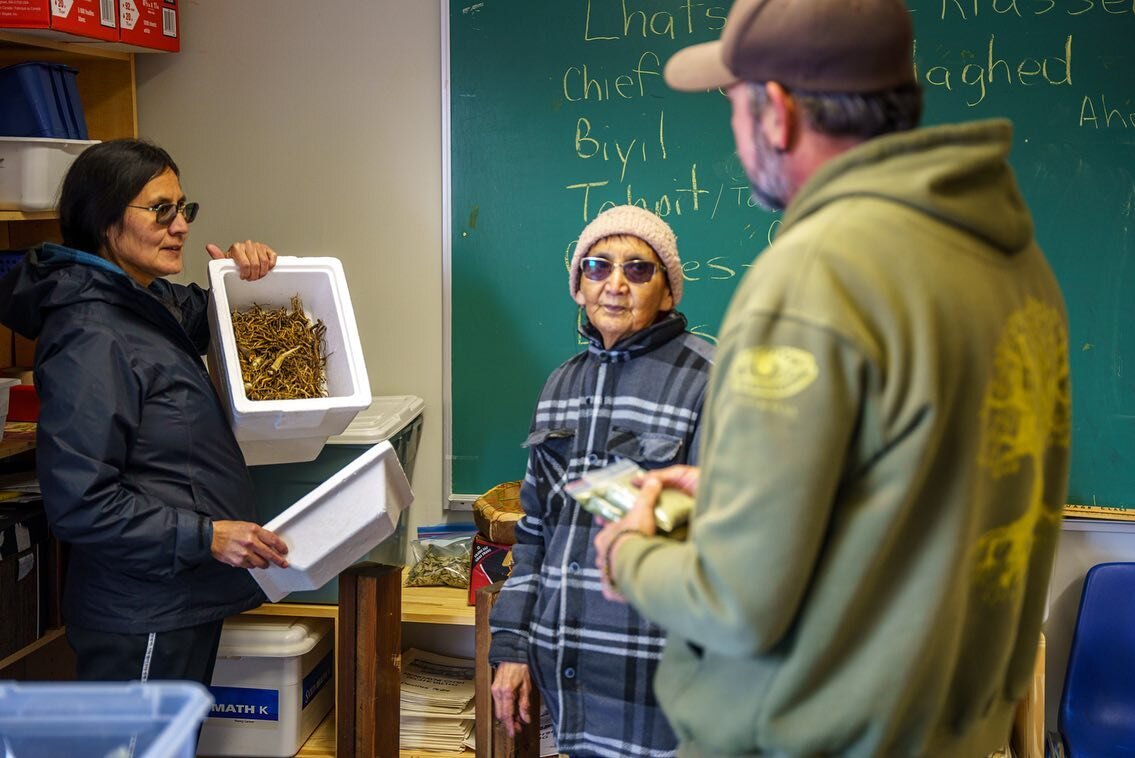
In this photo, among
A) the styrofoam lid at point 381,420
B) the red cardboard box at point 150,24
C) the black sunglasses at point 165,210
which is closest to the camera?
the black sunglasses at point 165,210

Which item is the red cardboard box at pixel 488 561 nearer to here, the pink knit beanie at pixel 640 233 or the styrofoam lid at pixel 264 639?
the styrofoam lid at pixel 264 639

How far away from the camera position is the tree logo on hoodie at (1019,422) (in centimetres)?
98

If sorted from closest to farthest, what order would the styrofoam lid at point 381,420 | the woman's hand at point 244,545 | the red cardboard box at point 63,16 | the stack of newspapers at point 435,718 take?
the woman's hand at point 244,545 < the red cardboard box at point 63,16 < the styrofoam lid at point 381,420 < the stack of newspapers at point 435,718

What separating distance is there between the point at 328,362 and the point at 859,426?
1.59 m

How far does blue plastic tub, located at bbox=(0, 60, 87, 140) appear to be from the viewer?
2.48 meters

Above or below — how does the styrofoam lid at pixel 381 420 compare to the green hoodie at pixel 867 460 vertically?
below

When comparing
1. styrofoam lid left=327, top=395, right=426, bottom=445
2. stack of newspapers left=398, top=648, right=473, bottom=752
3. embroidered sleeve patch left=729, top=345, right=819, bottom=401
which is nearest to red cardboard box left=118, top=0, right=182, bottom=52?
styrofoam lid left=327, top=395, right=426, bottom=445

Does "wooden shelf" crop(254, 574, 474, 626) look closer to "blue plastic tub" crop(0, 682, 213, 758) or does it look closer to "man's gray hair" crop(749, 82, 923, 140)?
"blue plastic tub" crop(0, 682, 213, 758)

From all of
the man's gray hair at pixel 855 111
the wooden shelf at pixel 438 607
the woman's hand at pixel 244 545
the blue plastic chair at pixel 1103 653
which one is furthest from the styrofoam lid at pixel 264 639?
the man's gray hair at pixel 855 111

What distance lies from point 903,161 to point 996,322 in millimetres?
163

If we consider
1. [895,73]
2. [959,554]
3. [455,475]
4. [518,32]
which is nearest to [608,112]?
[518,32]

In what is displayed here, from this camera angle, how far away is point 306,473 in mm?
2598

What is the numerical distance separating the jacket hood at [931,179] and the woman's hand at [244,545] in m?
1.28

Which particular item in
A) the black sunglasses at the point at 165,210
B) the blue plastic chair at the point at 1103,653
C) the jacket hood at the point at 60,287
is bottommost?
the blue plastic chair at the point at 1103,653
